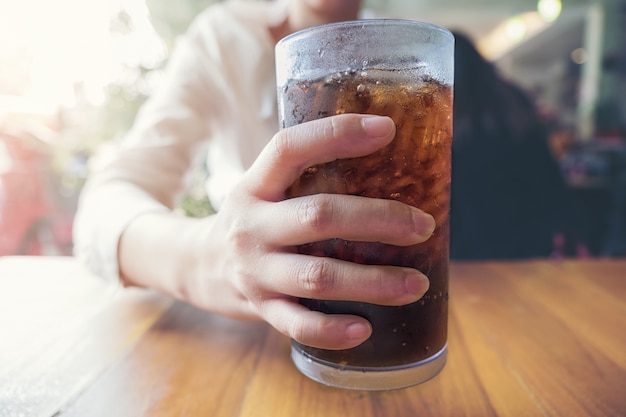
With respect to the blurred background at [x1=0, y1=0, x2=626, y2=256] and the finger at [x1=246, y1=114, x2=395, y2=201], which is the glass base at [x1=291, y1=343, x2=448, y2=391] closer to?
the finger at [x1=246, y1=114, x2=395, y2=201]

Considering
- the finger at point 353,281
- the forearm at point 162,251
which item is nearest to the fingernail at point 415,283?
the finger at point 353,281

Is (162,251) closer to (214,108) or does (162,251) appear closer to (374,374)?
(374,374)

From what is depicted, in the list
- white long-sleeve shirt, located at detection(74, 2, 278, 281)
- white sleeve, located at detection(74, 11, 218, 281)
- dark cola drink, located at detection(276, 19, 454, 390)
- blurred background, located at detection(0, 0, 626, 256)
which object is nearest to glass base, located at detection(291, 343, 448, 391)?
dark cola drink, located at detection(276, 19, 454, 390)

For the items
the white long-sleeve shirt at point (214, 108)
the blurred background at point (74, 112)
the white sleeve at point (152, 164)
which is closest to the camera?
the white sleeve at point (152, 164)

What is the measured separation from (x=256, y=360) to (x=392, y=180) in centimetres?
30

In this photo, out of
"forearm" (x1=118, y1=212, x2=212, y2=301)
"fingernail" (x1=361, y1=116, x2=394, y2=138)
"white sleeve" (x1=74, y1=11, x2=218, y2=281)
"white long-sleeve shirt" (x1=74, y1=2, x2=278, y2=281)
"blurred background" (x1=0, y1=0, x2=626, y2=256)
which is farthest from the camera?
"blurred background" (x1=0, y1=0, x2=626, y2=256)

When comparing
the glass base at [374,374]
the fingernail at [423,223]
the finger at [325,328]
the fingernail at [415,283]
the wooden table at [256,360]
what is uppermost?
the fingernail at [423,223]

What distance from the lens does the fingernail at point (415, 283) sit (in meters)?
0.41

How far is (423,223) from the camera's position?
1.33ft

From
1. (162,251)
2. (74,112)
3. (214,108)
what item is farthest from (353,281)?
(74,112)

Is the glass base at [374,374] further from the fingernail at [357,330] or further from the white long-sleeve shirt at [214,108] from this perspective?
the white long-sleeve shirt at [214,108]

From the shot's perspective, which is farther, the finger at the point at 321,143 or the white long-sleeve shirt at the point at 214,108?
the white long-sleeve shirt at the point at 214,108

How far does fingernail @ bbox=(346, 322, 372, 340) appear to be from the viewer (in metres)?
0.42

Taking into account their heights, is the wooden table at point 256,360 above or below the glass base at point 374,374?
below
